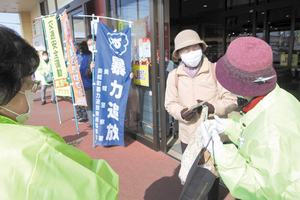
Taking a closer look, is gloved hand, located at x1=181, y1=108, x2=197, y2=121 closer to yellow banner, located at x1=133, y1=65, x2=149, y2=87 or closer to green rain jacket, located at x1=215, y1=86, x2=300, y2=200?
green rain jacket, located at x1=215, y1=86, x2=300, y2=200

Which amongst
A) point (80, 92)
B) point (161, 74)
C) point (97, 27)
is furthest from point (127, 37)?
point (80, 92)

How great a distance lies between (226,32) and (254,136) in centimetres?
690

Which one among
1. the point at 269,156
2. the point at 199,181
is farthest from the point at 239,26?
the point at 269,156

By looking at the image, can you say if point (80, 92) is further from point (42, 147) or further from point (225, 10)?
point (225, 10)

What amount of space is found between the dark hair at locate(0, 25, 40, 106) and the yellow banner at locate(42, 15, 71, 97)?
388 cm

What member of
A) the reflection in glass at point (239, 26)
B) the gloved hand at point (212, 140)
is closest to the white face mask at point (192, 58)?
the gloved hand at point (212, 140)

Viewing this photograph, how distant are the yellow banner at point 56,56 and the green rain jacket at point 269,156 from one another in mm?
4226

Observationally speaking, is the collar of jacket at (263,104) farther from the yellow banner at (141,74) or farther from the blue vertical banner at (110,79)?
the blue vertical banner at (110,79)

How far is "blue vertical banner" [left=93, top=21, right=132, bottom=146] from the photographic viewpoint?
3.37m

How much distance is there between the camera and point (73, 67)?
411 centimetres

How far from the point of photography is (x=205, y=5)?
7410 millimetres

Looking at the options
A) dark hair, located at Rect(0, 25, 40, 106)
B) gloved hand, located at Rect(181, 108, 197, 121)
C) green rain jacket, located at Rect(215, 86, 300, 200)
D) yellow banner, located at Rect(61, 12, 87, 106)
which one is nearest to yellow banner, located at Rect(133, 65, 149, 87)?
yellow banner, located at Rect(61, 12, 87, 106)

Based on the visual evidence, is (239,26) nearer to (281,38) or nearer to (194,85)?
(281,38)

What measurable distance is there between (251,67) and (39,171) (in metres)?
1.07
